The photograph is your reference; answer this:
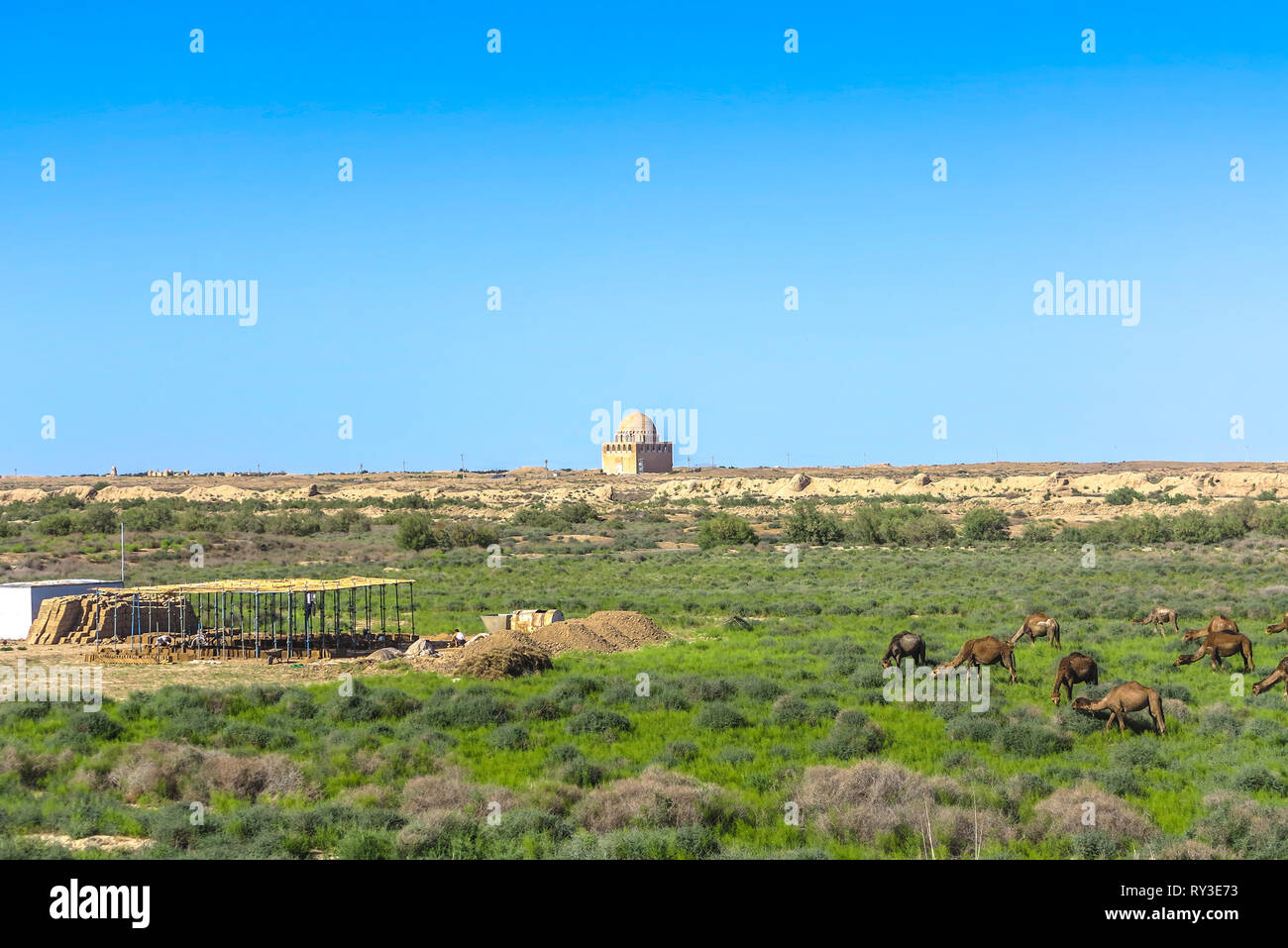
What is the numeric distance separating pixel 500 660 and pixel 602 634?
538 centimetres

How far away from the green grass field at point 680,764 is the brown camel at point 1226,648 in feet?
1.20

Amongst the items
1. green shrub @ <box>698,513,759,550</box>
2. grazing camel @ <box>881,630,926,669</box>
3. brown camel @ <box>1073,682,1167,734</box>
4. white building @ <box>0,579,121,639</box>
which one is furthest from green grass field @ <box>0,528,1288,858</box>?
green shrub @ <box>698,513,759,550</box>

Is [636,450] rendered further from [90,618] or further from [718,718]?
[718,718]

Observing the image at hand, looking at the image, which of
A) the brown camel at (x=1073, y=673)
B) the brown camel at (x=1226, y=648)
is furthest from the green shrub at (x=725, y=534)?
the brown camel at (x=1073, y=673)

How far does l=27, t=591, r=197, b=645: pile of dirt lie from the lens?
2823cm

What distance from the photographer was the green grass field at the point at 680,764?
11680mm

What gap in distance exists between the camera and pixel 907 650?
22109mm

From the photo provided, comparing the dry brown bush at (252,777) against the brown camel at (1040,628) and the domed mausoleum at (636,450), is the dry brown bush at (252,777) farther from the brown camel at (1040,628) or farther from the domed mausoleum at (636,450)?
the domed mausoleum at (636,450)

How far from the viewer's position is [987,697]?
752 inches

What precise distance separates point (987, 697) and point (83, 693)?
16842mm

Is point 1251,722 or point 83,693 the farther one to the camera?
point 83,693

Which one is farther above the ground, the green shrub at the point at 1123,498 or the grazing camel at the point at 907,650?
the green shrub at the point at 1123,498
